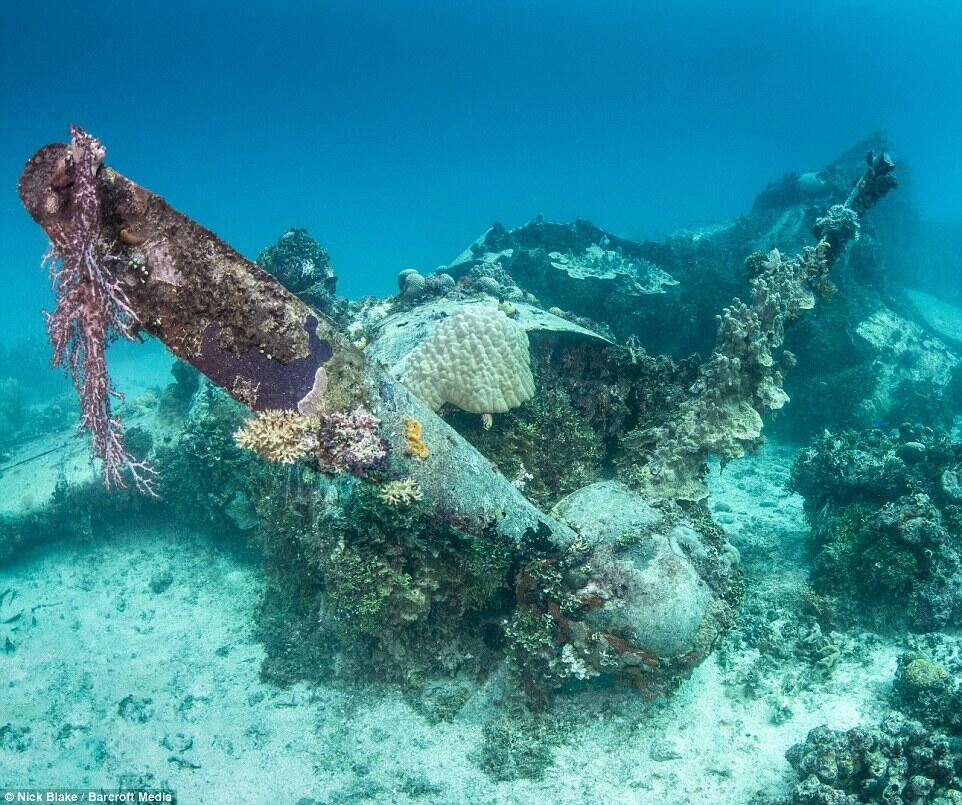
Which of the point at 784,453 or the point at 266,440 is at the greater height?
the point at 784,453

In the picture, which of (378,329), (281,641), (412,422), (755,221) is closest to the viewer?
(412,422)

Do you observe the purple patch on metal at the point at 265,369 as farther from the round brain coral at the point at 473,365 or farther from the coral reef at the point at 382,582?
the round brain coral at the point at 473,365

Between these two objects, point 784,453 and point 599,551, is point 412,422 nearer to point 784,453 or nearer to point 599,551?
point 599,551

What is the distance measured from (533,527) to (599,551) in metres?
0.77

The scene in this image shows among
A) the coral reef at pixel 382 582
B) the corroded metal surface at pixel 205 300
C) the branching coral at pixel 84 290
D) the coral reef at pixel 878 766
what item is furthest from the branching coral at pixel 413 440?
the coral reef at pixel 878 766

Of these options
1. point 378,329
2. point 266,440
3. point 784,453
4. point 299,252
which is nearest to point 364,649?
point 266,440

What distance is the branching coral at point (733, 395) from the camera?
22.6 feet

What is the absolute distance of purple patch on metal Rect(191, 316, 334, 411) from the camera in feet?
12.0

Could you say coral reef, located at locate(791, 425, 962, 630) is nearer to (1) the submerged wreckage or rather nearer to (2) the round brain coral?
(1) the submerged wreckage

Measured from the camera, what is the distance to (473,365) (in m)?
6.37

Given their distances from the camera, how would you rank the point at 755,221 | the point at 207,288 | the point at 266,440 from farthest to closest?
the point at 755,221
the point at 266,440
the point at 207,288

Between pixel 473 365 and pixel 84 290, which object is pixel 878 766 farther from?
pixel 84 290

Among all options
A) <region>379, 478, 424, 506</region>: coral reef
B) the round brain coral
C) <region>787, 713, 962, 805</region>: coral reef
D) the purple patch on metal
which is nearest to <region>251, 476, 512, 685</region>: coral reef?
<region>379, 478, 424, 506</region>: coral reef

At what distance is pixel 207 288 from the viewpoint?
Answer: 3.53 meters
